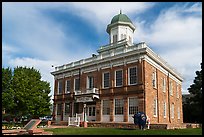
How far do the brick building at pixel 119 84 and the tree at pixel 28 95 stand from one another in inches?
84.8

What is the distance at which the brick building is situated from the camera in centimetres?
2645

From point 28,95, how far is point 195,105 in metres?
25.4

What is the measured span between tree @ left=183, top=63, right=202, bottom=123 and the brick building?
16.7ft

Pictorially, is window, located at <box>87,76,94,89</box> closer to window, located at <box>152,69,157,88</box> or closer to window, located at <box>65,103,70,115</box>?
window, located at <box>65,103,70,115</box>

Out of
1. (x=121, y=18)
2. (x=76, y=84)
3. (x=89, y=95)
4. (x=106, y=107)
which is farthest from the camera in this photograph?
(x=121, y=18)

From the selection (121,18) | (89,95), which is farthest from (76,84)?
(121,18)

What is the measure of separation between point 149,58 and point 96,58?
690 cm

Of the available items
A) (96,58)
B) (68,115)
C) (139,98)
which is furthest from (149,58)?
(68,115)

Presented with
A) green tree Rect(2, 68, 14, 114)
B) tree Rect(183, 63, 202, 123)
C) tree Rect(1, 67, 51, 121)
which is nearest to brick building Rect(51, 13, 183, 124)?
tree Rect(1, 67, 51, 121)

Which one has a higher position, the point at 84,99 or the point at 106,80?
→ the point at 106,80

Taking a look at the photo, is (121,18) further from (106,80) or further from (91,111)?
(91,111)

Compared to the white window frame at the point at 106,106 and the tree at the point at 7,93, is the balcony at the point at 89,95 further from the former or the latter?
the tree at the point at 7,93

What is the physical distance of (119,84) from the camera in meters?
28.2

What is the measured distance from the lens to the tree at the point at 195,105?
40375 millimetres
